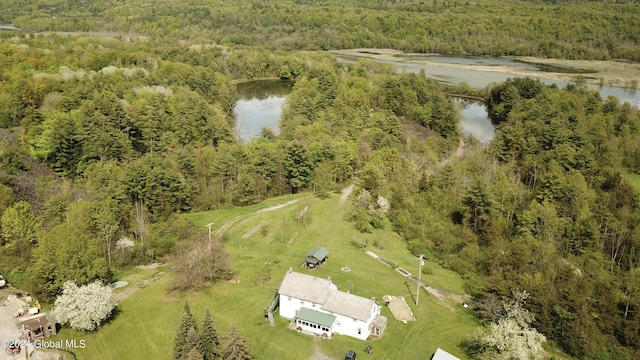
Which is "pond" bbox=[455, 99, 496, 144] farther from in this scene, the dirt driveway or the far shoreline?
the dirt driveway

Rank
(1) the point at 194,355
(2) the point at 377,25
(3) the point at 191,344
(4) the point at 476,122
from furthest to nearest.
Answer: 1. (2) the point at 377,25
2. (4) the point at 476,122
3. (3) the point at 191,344
4. (1) the point at 194,355

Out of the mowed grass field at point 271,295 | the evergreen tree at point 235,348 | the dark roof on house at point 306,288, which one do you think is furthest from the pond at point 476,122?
the evergreen tree at point 235,348

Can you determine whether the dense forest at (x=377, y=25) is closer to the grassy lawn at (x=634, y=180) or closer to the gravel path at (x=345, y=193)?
the grassy lawn at (x=634, y=180)

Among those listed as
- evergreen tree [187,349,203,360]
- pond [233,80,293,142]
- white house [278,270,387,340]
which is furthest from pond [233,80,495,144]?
evergreen tree [187,349,203,360]

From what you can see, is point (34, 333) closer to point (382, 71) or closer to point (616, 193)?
point (616, 193)

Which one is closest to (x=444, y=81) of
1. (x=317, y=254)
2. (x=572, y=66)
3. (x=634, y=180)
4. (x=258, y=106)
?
(x=572, y=66)

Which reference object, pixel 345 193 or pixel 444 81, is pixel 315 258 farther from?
pixel 444 81

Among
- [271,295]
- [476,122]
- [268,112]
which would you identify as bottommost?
[271,295]
